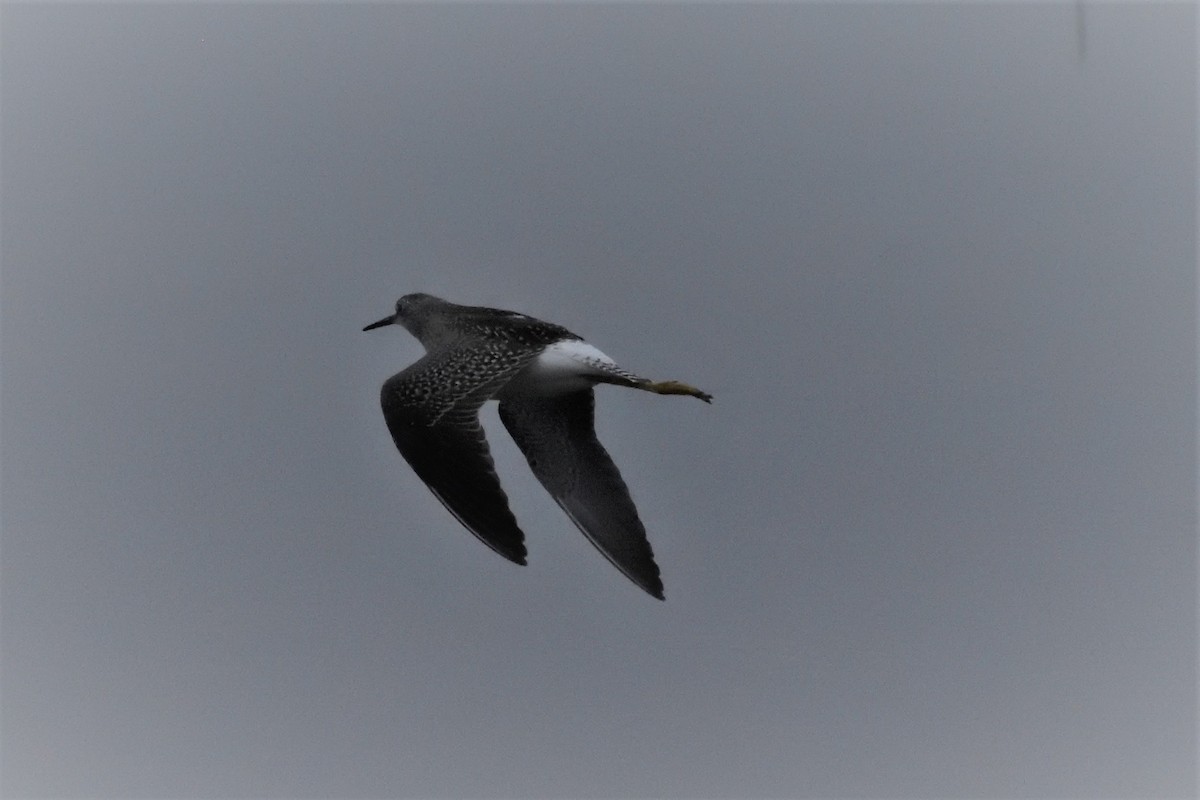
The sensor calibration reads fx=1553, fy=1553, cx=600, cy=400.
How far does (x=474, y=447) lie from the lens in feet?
26.2

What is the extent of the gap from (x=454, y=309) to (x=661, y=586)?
7.42 feet

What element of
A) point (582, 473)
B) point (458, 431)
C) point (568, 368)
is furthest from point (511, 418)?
point (458, 431)

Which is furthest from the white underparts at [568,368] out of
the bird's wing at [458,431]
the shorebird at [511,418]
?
the bird's wing at [458,431]

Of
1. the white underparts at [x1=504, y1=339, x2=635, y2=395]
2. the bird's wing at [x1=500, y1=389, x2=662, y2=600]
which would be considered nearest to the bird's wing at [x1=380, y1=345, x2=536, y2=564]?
the white underparts at [x1=504, y1=339, x2=635, y2=395]

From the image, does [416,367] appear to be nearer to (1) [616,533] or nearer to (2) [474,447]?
(2) [474,447]

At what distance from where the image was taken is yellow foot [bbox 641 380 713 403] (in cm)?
863

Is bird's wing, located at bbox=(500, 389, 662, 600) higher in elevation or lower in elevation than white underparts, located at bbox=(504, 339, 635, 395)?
A: lower

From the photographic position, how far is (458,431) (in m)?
8.07

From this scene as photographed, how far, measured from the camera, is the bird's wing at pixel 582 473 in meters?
8.84

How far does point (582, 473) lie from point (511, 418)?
59 cm

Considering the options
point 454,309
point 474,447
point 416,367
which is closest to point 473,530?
point 474,447

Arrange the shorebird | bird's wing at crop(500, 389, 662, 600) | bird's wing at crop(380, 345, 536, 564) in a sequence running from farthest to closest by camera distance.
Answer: bird's wing at crop(500, 389, 662, 600), the shorebird, bird's wing at crop(380, 345, 536, 564)

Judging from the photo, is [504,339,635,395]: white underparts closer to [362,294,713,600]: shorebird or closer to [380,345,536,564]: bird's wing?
[362,294,713,600]: shorebird

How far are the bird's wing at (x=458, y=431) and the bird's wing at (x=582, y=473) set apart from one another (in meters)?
0.70
